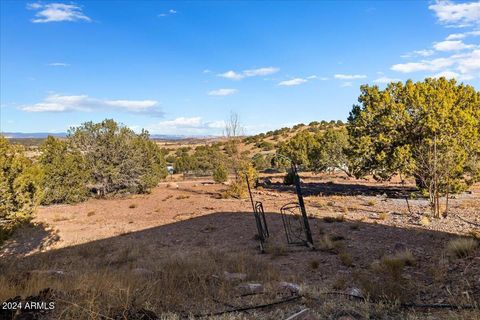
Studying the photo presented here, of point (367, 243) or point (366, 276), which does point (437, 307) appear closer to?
point (366, 276)

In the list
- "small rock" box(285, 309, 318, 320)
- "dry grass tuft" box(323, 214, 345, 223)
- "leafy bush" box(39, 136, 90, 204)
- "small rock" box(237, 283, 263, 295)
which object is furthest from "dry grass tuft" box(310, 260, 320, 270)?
"leafy bush" box(39, 136, 90, 204)

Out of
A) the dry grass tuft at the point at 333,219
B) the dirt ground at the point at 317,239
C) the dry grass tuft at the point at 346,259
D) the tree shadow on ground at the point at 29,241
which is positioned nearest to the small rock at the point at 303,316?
the dirt ground at the point at 317,239

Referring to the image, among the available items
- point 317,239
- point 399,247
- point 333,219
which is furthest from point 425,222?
point 317,239

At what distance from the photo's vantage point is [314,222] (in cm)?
1521

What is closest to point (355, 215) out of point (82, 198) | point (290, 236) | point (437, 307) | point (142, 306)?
point (290, 236)

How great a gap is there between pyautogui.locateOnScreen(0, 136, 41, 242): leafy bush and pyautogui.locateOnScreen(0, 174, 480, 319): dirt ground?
71.2 inches

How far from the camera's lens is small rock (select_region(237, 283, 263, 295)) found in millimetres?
6606

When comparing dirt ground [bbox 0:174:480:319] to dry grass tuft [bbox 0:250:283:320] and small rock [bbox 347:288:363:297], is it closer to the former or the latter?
small rock [bbox 347:288:363:297]

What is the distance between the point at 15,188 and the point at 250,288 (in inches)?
272

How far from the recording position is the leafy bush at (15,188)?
9023mm

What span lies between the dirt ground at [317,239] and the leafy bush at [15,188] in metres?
1.81

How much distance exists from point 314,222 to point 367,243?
159 inches

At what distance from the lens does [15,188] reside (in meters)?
9.34

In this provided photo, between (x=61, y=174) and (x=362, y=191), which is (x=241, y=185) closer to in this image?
(x=362, y=191)
